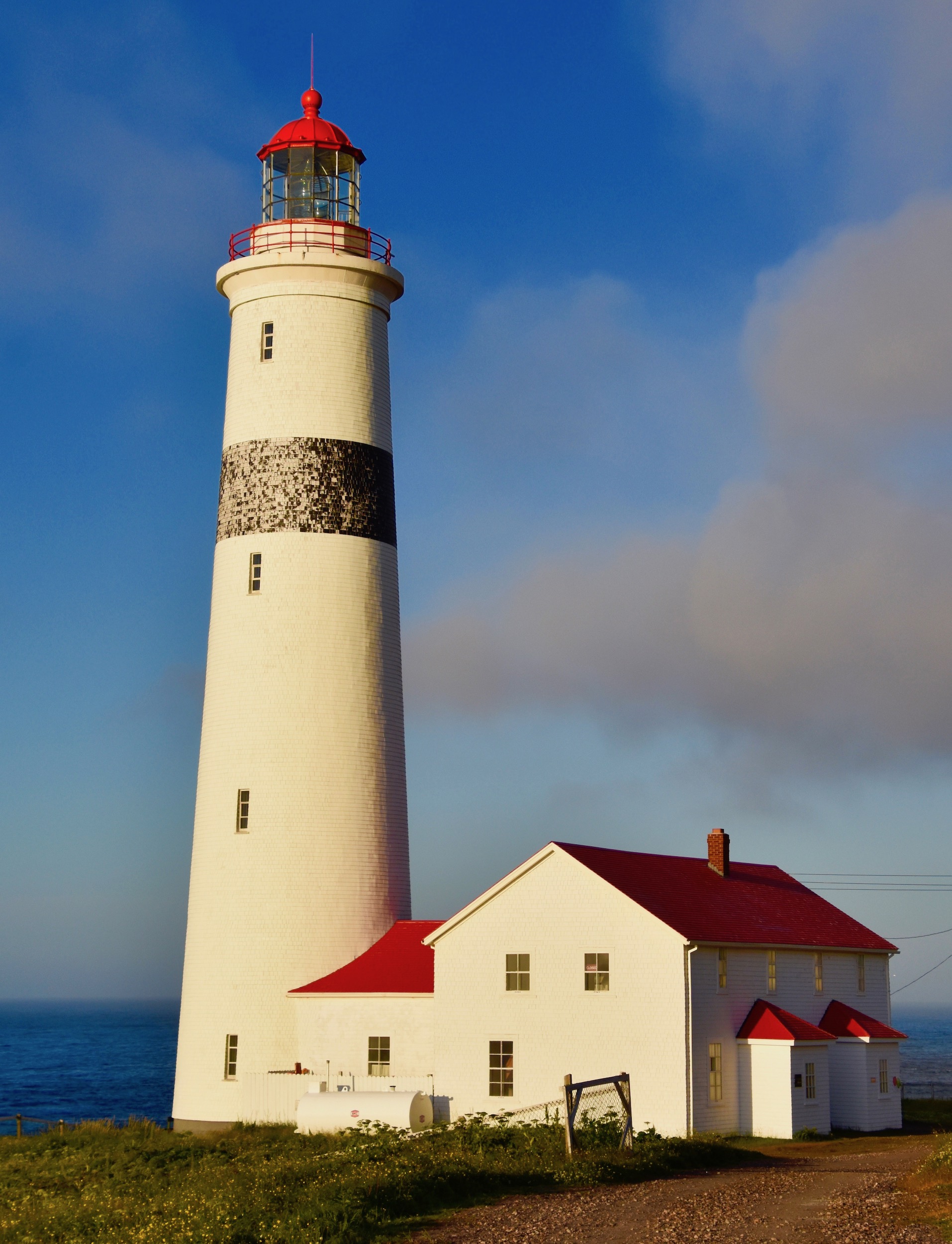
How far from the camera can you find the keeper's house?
92.9 feet

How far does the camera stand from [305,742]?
103ft

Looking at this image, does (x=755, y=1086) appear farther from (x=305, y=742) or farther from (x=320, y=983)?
(x=305, y=742)

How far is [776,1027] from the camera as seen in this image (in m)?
29.3

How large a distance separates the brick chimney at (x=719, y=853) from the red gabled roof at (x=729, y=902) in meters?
0.15

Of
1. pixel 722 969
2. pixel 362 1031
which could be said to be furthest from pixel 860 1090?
pixel 362 1031

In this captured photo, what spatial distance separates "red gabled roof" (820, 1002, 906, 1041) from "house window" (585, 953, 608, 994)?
605 centimetres

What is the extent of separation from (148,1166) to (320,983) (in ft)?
18.3

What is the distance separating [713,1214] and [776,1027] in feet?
40.6

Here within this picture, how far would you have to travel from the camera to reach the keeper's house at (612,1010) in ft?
92.9

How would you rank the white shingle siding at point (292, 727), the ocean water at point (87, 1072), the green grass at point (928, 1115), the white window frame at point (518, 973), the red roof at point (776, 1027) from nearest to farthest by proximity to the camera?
the red roof at point (776, 1027)
the white window frame at point (518, 973)
the white shingle siding at point (292, 727)
the green grass at point (928, 1115)
the ocean water at point (87, 1072)

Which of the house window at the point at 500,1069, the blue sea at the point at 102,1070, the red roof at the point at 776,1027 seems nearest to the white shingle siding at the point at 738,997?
the red roof at the point at 776,1027

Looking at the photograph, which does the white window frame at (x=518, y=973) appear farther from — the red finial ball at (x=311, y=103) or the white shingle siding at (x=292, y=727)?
the red finial ball at (x=311, y=103)

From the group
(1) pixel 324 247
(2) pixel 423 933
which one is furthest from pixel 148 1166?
(1) pixel 324 247

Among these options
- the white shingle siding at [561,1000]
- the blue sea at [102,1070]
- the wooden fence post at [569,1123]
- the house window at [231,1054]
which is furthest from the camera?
the blue sea at [102,1070]
